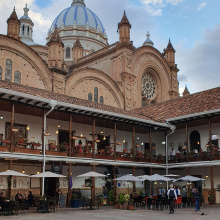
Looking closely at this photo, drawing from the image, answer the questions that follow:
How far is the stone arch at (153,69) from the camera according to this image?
151 ft

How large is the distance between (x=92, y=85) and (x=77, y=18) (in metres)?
30.1

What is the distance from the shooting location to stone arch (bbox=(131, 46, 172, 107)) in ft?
151

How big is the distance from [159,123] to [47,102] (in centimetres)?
1081

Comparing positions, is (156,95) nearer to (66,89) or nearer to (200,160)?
(66,89)

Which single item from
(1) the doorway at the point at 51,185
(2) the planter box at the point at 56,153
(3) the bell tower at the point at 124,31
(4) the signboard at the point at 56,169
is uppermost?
(3) the bell tower at the point at 124,31

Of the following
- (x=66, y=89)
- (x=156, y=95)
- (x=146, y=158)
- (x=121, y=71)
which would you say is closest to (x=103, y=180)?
(x=146, y=158)

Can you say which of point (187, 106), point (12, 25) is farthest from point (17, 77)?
point (187, 106)

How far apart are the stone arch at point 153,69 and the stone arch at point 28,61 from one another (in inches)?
562

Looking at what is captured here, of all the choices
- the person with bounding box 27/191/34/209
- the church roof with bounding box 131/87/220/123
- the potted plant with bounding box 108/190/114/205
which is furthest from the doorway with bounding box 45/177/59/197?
the church roof with bounding box 131/87/220/123

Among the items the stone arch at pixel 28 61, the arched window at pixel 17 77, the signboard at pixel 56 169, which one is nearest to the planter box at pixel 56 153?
the signboard at pixel 56 169

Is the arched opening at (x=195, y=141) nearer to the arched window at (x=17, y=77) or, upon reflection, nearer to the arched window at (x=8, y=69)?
the arched window at (x=17, y=77)

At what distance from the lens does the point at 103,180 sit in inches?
1085

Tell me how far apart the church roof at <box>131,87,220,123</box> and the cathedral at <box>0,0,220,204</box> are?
13 cm

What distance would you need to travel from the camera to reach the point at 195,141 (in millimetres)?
29797
